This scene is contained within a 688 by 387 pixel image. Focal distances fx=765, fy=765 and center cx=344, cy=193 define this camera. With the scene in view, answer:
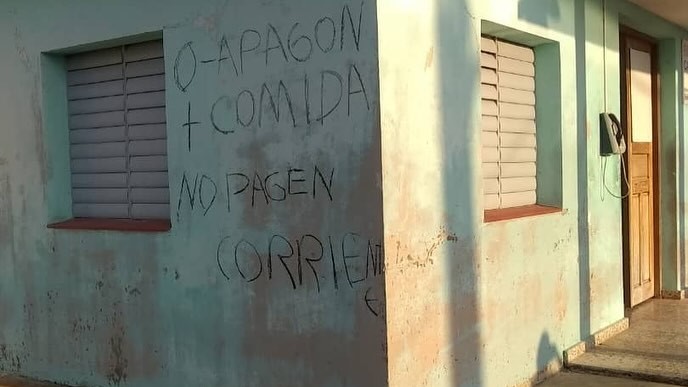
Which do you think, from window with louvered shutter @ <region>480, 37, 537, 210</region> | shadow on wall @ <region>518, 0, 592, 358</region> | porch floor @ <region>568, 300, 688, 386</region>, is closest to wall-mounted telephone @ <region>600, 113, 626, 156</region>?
shadow on wall @ <region>518, 0, 592, 358</region>

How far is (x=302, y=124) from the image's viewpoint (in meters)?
4.40

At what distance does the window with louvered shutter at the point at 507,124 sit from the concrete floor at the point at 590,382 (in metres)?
1.29

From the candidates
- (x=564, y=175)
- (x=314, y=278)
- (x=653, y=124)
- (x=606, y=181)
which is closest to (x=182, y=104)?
(x=314, y=278)

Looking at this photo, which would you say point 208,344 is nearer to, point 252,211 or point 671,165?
point 252,211

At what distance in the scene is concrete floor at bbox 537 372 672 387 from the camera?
5.31 metres

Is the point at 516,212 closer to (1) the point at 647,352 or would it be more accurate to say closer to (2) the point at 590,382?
(2) the point at 590,382

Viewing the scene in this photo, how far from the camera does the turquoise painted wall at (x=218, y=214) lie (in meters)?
4.24

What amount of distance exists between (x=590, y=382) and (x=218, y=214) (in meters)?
2.86

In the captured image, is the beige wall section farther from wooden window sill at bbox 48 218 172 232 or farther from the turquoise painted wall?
wooden window sill at bbox 48 218 172 232

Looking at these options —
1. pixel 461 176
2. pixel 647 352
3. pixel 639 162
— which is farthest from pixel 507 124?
pixel 639 162

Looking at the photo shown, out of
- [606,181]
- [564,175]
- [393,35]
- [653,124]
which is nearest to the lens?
[393,35]

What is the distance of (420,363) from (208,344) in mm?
1417

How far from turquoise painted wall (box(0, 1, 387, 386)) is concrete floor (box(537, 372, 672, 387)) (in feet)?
6.01

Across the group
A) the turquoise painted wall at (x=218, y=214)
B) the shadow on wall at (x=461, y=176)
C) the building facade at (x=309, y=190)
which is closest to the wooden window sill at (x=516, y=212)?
the building facade at (x=309, y=190)
